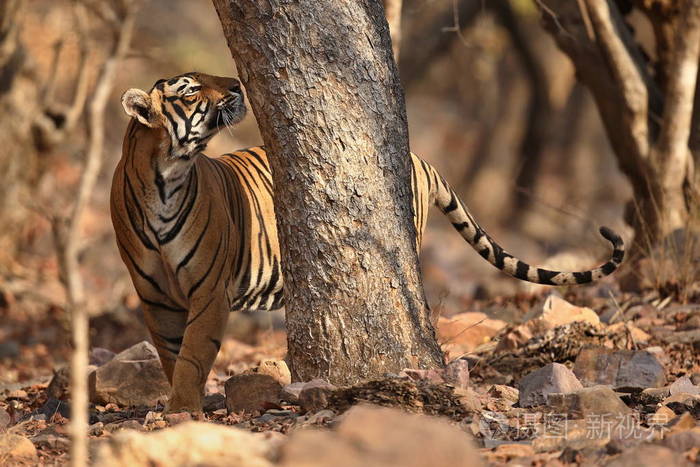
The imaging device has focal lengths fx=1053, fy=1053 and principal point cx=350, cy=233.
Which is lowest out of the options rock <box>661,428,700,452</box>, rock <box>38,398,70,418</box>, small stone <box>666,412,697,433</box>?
rock <box>661,428,700,452</box>

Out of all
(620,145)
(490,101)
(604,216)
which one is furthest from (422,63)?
(620,145)

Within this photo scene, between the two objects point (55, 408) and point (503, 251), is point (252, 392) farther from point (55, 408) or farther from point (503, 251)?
point (503, 251)

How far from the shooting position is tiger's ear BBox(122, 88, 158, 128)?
5258 millimetres

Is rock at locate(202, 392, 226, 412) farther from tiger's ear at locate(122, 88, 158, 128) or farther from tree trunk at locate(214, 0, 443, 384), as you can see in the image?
tiger's ear at locate(122, 88, 158, 128)

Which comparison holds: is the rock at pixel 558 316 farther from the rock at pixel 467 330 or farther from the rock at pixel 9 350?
the rock at pixel 9 350

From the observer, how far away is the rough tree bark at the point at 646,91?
763cm

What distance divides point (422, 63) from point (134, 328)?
14086 millimetres

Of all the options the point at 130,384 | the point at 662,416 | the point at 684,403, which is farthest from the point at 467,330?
the point at 662,416

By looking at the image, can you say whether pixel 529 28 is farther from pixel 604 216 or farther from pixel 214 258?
pixel 214 258

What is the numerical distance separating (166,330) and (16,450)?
5.56ft

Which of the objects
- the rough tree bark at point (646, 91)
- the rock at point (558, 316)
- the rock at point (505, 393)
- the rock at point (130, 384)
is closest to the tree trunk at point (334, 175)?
the rock at point (505, 393)

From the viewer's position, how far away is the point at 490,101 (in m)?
22.7

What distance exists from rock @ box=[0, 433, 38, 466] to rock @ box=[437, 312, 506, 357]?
3015 millimetres

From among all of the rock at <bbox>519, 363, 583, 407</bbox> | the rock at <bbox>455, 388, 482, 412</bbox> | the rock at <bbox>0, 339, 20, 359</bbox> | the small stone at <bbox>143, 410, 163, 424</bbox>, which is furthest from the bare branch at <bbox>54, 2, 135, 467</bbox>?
the rock at <bbox>0, 339, 20, 359</bbox>
